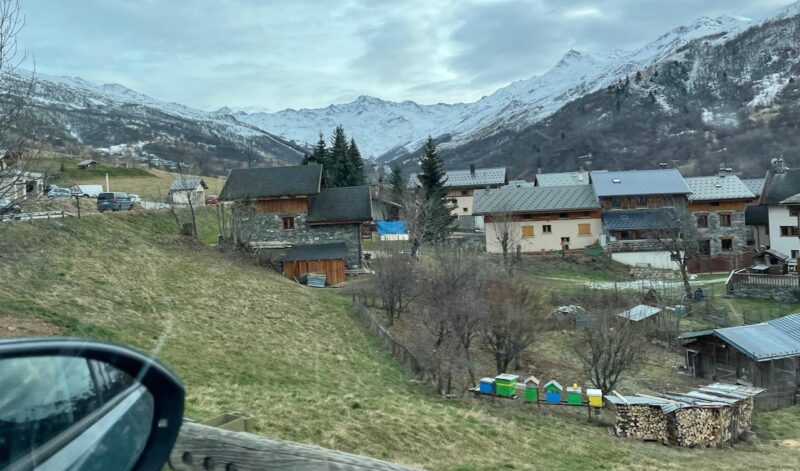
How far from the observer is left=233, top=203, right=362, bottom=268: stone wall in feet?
130

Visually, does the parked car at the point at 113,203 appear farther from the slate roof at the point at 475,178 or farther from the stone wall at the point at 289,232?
the slate roof at the point at 475,178

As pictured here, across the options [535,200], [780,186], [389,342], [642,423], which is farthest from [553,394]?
[780,186]

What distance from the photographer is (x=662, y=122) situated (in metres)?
164

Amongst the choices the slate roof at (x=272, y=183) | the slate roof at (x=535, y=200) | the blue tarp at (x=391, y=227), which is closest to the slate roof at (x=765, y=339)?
the slate roof at (x=272, y=183)

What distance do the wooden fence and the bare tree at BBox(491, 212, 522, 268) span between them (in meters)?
23.1

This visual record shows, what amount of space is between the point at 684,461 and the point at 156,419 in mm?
14811

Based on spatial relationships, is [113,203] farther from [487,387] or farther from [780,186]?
[780,186]

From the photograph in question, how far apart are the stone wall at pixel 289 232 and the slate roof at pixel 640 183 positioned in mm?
24258

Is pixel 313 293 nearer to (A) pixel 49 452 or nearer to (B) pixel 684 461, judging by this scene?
(B) pixel 684 461

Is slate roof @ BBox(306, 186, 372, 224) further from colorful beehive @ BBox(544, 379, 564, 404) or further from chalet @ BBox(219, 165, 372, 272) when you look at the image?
colorful beehive @ BBox(544, 379, 564, 404)

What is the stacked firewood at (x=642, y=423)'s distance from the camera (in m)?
16.7

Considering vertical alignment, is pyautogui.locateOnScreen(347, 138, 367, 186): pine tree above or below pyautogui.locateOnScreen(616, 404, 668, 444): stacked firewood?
above

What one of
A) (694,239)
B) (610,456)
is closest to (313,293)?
(610,456)

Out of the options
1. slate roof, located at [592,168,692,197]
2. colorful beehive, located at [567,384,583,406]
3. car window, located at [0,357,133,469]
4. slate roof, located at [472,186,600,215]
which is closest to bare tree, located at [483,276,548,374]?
colorful beehive, located at [567,384,583,406]
